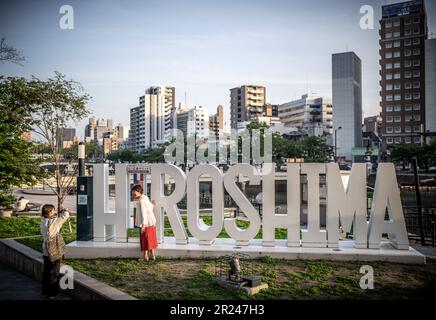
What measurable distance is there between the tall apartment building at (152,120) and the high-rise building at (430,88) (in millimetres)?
107033

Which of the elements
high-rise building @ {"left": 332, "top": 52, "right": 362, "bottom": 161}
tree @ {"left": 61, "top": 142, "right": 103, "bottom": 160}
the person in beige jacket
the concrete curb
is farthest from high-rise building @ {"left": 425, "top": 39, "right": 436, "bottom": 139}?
the person in beige jacket

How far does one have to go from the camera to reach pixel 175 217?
11.9m

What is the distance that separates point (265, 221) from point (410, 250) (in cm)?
420

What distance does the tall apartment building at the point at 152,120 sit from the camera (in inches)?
7052

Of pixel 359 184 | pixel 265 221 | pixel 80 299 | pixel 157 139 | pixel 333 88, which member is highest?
pixel 333 88

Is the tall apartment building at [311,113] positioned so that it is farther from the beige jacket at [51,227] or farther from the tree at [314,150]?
the beige jacket at [51,227]

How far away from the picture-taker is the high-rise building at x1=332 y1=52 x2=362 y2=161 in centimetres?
12825

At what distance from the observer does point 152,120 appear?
180 meters

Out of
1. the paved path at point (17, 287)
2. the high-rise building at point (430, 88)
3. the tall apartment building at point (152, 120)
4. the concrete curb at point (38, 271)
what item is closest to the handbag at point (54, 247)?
the concrete curb at point (38, 271)

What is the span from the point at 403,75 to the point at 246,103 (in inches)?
2668

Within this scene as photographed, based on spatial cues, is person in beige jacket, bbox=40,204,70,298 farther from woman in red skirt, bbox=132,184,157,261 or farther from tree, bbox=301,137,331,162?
tree, bbox=301,137,331,162

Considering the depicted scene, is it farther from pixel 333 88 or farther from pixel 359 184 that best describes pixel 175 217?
pixel 333 88
